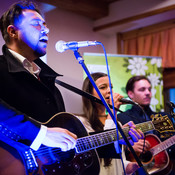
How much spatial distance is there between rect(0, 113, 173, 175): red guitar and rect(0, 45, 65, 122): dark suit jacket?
0.33 ft

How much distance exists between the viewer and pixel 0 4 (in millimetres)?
2402

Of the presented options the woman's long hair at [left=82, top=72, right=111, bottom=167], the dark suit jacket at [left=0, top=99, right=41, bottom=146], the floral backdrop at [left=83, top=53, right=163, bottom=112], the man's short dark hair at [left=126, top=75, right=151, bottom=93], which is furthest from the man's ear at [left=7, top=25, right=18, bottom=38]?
the man's short dark hair at [left=126, top=75, right=151, bottom=93]

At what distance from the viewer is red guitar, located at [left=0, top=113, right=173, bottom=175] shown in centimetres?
152

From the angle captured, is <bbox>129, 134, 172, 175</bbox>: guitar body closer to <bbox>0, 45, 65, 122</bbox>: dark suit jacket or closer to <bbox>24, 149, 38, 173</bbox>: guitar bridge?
<bbox>0, 45, 65, 122</bbox>: dark suit jacket

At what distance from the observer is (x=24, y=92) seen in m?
1.73

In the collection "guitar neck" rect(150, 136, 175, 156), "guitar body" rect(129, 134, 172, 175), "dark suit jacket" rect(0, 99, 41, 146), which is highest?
"dark suit jacket" rect(0, 99, 41, 146)

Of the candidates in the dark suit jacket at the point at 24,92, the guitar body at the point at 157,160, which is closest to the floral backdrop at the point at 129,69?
the guitar body at the point at 157,160

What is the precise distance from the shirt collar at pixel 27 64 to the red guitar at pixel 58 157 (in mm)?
393

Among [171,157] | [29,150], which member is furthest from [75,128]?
[171,157]

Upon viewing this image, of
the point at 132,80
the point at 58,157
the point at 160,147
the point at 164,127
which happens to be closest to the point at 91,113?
the point at 164,127

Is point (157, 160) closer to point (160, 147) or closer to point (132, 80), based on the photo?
point (160, 147)

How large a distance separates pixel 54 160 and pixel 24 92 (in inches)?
17.3

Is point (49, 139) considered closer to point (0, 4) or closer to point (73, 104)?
point (0, 4)

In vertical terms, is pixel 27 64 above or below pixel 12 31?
below
